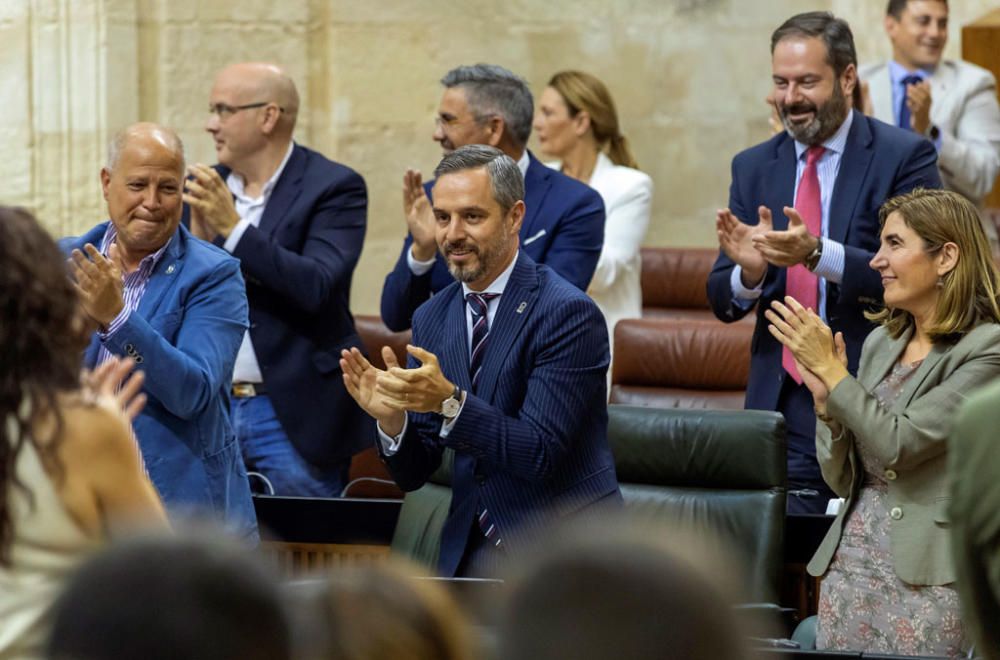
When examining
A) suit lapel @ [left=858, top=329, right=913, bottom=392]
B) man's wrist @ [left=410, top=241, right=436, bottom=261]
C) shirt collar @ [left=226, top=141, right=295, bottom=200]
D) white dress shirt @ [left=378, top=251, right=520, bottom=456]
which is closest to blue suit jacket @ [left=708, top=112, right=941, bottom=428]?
suit lapel @ [left=858, top=329, right=913, bottom=392]

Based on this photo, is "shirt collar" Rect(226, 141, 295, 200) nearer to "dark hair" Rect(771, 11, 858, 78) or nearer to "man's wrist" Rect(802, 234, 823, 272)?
"dark hair" Rect(771, 11, 858, 78)

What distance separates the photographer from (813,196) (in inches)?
191

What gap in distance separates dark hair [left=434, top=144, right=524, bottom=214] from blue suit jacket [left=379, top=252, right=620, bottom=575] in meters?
0.16

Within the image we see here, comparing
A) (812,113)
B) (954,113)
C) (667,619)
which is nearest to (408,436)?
(812,113)

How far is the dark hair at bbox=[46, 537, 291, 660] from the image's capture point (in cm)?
136

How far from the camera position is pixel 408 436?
4.04 m

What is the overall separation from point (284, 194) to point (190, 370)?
1602 mm

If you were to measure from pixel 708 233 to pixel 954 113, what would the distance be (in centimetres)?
209

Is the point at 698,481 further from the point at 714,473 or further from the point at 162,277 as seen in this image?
the point at 162,277

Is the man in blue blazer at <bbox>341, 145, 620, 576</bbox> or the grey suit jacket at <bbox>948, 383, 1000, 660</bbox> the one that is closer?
the grey suit jacket at <bbox>948, 383, 1000, 660</bbox>

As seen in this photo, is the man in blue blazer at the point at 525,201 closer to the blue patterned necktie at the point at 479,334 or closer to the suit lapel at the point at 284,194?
the suit lapel at the point at 284,194

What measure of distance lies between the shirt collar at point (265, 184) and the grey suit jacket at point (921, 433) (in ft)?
6.79

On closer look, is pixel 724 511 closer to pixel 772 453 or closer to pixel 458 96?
pixel 772 453

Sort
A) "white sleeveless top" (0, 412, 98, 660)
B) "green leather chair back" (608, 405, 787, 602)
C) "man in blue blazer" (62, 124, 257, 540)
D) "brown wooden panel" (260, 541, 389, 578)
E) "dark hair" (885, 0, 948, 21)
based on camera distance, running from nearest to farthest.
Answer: "white sleeveless top" (0, 412, 98, 660)
"man in blue blazer" (62, 124, 257, 540)
"green leather chair back" (608, 405, 787, 602)
"brown wooden panel" (260, 541, 389, 578)
"dark hair" (885, 0, 948, 21)
